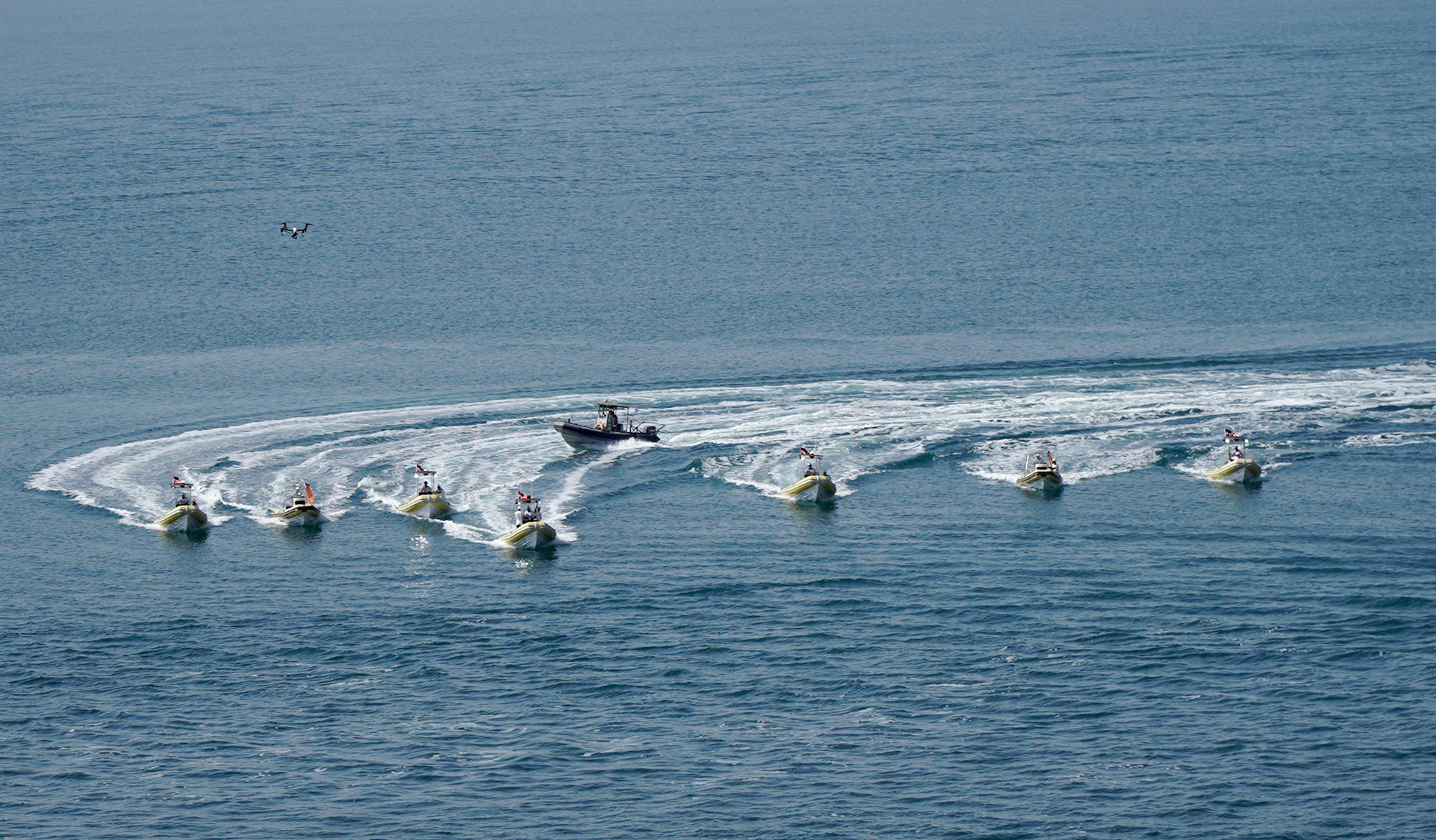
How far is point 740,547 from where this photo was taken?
94.5m

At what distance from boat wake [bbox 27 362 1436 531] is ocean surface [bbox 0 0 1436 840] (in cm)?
41

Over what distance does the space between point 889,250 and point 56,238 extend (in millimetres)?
91357

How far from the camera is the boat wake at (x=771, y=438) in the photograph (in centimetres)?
10388

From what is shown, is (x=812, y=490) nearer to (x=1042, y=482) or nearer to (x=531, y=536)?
(x=1042, y=482)

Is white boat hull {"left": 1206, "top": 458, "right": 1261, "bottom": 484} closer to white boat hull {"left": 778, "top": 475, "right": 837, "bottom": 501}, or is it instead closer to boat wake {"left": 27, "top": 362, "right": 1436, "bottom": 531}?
boat wake {"left": 27, "top": 362, "right": 1436, "bottom": 531}

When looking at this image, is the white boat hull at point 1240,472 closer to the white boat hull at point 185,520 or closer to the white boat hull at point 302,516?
the white boat hull at point 302,516

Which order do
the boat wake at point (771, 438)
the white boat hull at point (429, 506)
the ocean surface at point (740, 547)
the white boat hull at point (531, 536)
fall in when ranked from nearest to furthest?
the ocean surface at point (740, 547) < the white boat hull at point (531, 536) < the white boat hull at point (429, 506) < the boat wake at point (771, 438)

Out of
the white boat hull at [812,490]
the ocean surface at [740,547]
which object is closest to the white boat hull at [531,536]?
the ocean surface at [740,547]

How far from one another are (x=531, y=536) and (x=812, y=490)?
1775 cm

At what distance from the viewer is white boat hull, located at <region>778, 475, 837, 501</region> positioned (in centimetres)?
9981

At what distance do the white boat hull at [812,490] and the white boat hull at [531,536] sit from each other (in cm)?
1555

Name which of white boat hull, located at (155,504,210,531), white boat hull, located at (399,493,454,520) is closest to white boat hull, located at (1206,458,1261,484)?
white boat hull, located at (399,493,454,520)

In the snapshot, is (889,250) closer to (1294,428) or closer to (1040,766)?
(1294,428)

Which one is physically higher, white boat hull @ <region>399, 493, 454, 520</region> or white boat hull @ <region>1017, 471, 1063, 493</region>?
white boat hull @ <region>399, 493, 454, 520</region>
